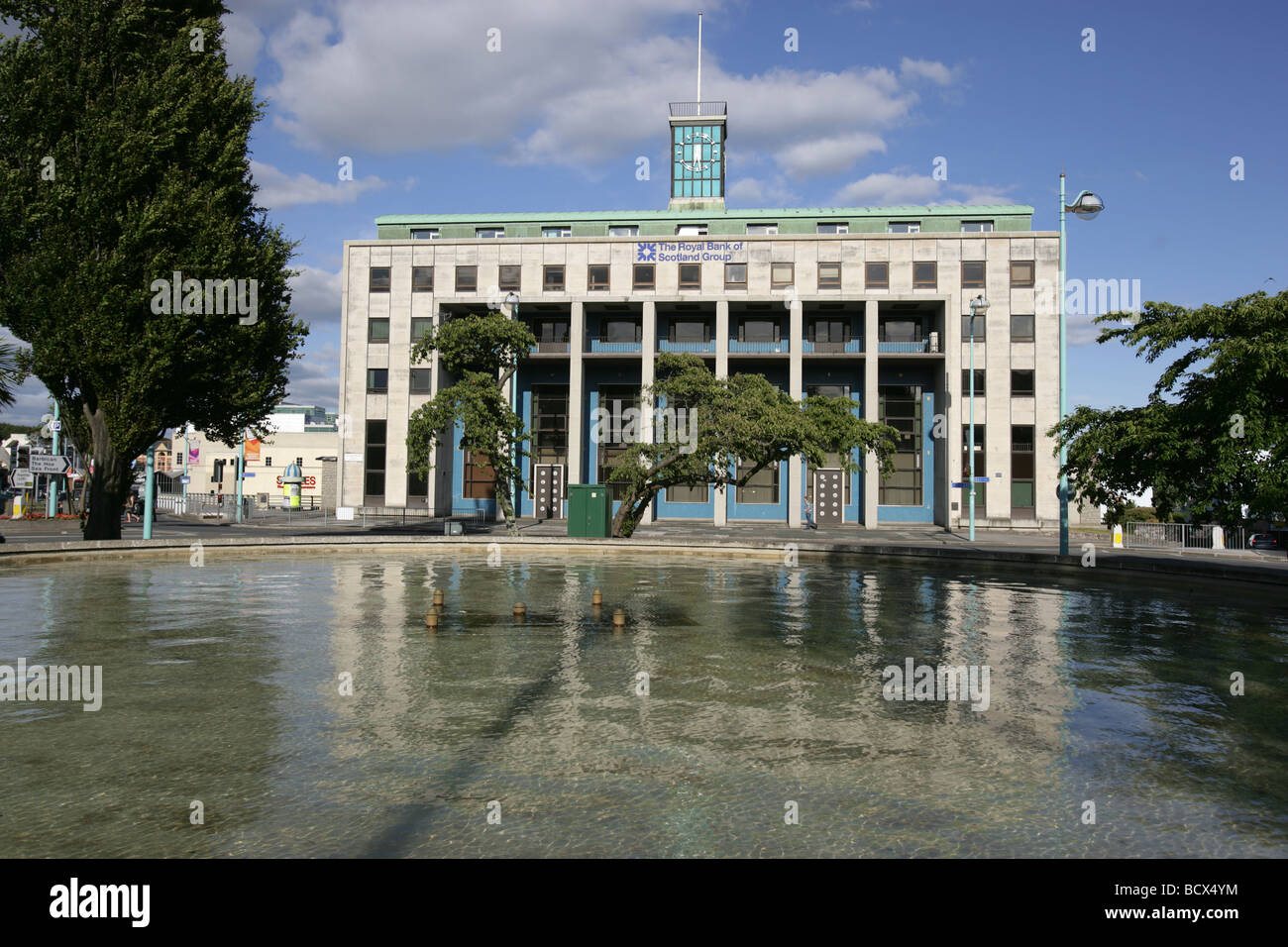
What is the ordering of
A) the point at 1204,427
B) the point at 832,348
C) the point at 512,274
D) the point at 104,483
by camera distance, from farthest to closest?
the point at 512,274 → the point at 832,348 → the point at 104,483 → the point at 1204,427

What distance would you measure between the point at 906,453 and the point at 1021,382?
7.51 meters

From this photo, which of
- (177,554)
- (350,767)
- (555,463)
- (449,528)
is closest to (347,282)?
(555,463)

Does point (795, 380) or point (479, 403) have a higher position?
point (795, 380)

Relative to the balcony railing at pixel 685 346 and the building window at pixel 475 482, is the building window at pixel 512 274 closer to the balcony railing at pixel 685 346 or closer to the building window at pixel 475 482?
the balcony railing at pixel 685 346

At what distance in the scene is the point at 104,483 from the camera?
72.7ft

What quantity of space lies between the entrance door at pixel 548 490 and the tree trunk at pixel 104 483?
29962 mm

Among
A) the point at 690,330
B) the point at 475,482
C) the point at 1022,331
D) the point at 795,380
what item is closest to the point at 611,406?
the point at 690,330

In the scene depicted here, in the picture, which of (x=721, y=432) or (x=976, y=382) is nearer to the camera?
(x=721, y=432)

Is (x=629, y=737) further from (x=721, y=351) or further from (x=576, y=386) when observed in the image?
(x=576, y=386)

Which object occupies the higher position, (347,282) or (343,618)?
(347,282)

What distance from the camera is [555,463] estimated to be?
51.8 meters
